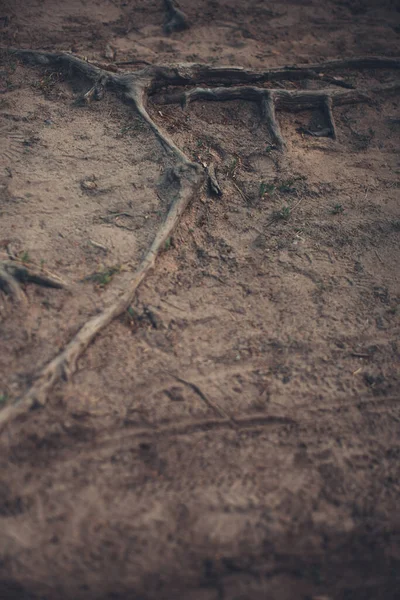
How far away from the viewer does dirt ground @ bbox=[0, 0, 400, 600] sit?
2434mm

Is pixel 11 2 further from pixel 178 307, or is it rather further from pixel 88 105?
pixel 178 307

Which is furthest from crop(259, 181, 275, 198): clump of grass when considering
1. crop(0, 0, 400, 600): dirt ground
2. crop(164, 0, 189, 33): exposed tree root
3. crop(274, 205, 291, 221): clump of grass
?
crop(164, 0, 189, 33): exposed tree root

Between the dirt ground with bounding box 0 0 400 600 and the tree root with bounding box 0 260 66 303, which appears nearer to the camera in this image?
the dirt ground with bounding box 0 0 400 600

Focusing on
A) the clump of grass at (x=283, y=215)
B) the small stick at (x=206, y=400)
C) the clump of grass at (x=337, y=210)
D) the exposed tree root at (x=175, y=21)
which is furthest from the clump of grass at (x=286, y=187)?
the exposed tree root at (x=175, y=21)

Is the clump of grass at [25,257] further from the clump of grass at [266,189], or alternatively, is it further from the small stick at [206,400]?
the clump of grass at [266,189]

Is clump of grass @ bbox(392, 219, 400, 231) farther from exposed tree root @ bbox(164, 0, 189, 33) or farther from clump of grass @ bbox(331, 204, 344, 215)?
exposed tree root @ bbox(164, 0, 189, 33)

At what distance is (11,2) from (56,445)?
5.68 m

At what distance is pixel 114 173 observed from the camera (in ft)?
13.4

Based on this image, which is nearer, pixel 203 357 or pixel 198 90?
pixel 203 357

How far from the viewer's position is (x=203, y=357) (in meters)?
3.15

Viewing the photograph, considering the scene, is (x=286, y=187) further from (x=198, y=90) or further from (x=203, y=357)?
(x=203, y=357)

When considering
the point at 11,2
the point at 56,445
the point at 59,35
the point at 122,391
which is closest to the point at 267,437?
the point at 122,391

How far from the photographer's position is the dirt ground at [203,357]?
7.98 ft

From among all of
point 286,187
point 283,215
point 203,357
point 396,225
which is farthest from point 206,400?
point 396,225
